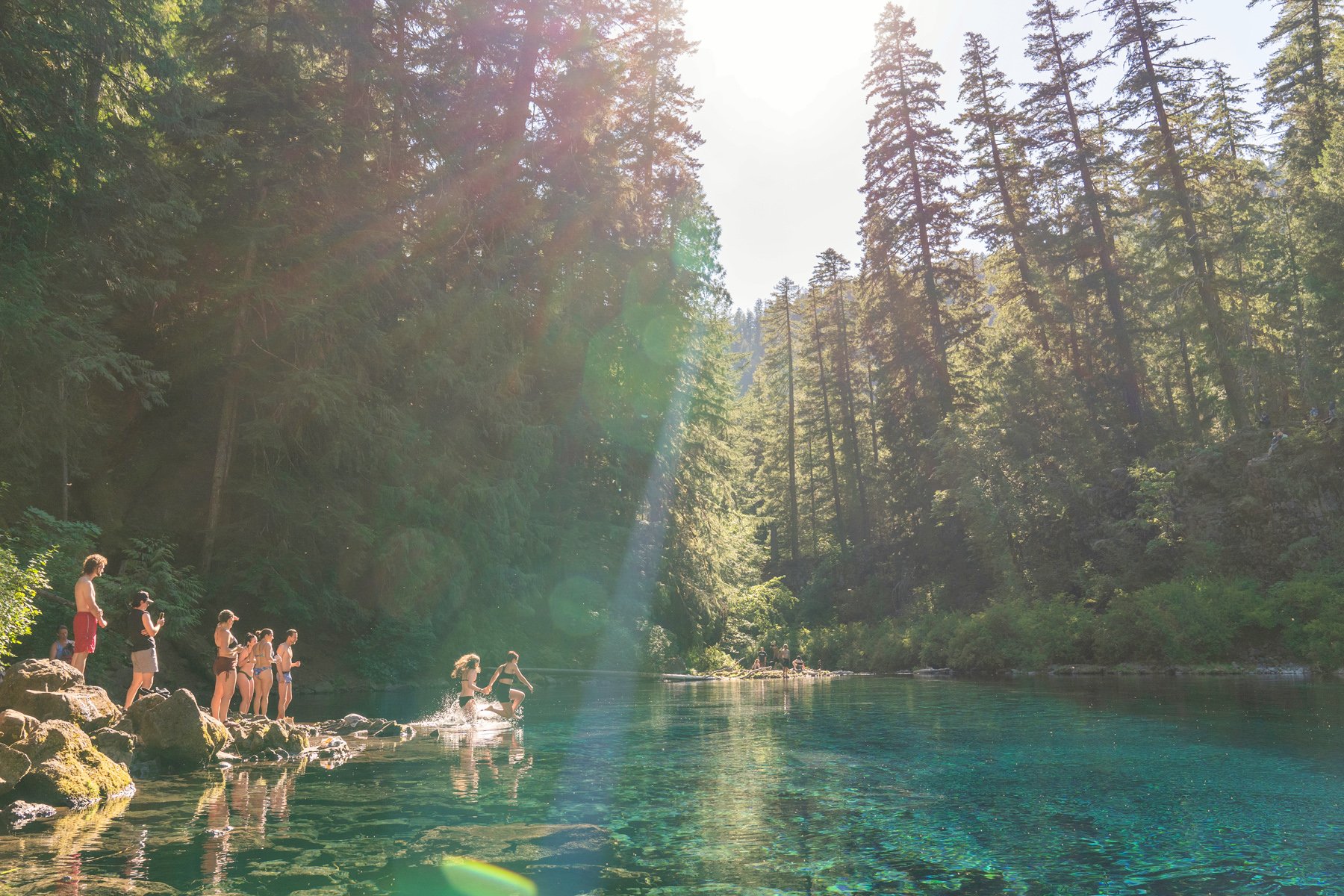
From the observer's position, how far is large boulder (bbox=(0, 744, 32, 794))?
328 inches

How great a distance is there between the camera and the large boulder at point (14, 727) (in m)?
8.82

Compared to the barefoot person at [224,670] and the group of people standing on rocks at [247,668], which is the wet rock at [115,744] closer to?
the group of people standing on rocks at [247,668]

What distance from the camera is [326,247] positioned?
25.2 meters

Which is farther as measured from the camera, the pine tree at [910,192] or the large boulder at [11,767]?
the pine tree at [910,192]

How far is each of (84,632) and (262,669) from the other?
4658 mm

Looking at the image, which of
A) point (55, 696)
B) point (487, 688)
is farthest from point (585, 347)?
point (55, 696)

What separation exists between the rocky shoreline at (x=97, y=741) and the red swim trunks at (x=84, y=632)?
0.40 meters

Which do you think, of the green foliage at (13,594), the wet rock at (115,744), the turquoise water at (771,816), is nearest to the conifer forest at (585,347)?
the green foliage at (13,594)

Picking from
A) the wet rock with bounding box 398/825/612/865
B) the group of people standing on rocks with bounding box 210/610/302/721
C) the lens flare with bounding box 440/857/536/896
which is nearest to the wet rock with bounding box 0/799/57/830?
the wet rock with bounding box 398/825/612/865

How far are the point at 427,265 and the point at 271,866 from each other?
81.5 feet

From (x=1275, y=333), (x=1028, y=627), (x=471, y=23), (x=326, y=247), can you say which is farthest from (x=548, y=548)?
(x=1275, y=333)

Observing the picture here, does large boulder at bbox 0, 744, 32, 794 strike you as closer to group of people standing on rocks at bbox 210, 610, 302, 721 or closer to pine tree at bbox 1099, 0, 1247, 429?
group of people standing on rocks at bbox 210, 610, 302, 721

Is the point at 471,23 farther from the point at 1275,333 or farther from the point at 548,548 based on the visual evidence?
the point at 1275,333

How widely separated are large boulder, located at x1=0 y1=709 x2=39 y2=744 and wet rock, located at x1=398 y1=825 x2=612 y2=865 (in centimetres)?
462
